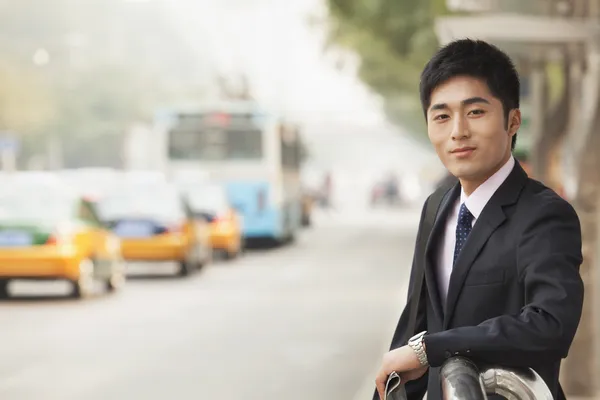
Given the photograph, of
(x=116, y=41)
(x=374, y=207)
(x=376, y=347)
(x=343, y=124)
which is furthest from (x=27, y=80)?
(x=376, y=347)

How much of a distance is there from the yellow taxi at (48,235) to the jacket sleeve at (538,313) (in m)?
15.6

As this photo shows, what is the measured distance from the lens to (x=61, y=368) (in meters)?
12.4

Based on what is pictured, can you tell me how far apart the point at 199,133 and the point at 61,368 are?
20273 mm

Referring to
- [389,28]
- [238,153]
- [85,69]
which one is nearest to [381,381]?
[238,153]

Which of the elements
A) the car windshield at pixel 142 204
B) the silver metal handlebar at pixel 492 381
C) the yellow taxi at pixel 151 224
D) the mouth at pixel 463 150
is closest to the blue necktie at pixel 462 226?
the mouth at pixel 463 150

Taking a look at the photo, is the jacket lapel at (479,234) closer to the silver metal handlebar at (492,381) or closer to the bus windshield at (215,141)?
the silver metal handlebar at (492,381)

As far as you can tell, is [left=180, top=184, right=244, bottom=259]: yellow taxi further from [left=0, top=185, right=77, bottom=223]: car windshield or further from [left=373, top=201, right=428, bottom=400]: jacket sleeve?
[left=373, top=201, right=428, bottom=400]: jacket sleeve

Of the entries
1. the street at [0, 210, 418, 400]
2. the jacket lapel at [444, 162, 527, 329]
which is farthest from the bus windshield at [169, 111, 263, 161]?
the jacket lapel at [444, 162, 527, 329]

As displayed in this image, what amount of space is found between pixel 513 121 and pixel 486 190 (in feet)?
0.51

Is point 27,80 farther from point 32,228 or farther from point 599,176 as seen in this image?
point 599,176

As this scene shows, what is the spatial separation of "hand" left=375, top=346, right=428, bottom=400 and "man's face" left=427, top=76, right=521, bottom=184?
355 mm

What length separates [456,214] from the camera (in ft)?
9.92

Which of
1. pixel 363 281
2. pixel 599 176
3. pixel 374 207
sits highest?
pixel 599 176

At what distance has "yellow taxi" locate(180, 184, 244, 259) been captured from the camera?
28.8 m
